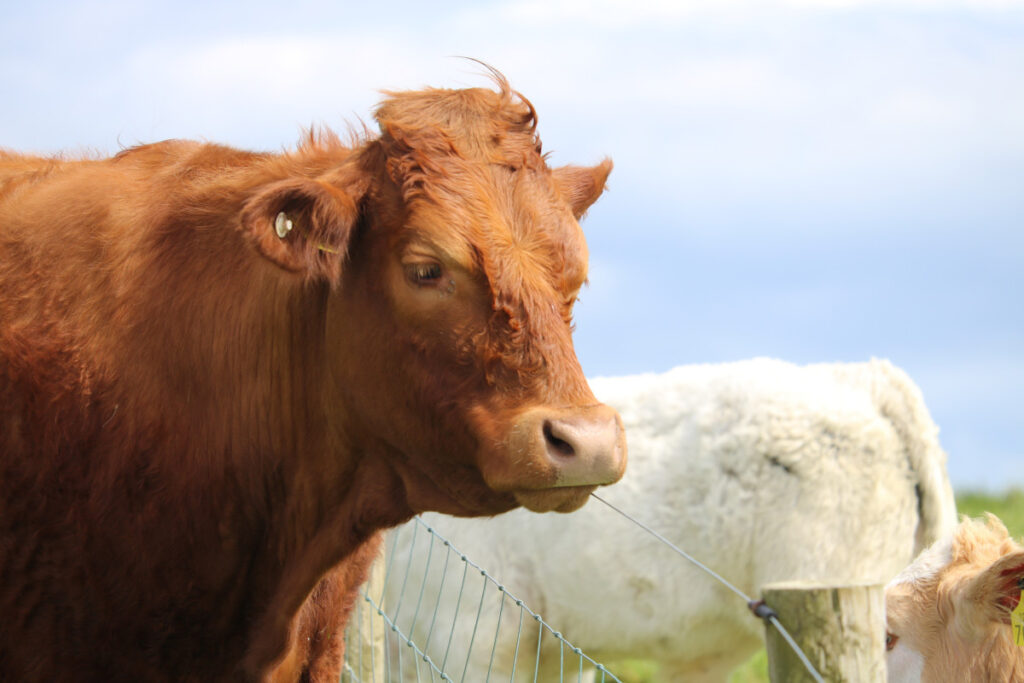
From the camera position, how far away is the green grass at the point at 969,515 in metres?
9.87

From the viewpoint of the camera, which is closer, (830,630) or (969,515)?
(830,630)

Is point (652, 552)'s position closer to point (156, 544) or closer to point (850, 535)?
point (850, 535)

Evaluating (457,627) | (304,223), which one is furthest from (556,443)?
(457,627)

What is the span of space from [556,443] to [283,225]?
952 mm

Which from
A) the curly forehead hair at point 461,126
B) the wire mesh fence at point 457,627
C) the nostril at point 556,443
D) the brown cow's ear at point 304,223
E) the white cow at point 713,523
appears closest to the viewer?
the nostril at point 556,443

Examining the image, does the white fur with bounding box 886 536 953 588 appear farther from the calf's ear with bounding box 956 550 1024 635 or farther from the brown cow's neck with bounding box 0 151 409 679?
the brown cow's neck with bounding box 0 151 409 679

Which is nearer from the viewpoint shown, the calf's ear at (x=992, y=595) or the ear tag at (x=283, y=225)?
the ear tag at (x=283, y=225)

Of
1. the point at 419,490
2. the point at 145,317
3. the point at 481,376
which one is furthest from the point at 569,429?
the point at 145,317

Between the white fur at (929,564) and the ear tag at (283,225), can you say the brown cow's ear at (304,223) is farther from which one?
the white fur at (929,564)

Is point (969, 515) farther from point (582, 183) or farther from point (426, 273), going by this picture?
point (426, 273)

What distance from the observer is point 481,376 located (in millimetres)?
2689

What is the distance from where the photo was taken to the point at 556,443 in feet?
8.40

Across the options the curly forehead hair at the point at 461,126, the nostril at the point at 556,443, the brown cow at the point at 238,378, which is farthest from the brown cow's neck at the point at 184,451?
the nostril at the point at 556,443

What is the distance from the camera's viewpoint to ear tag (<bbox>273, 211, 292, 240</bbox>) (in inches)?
111
